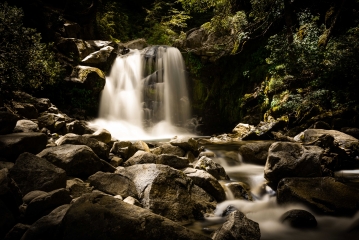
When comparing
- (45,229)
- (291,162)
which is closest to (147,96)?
(291,162)

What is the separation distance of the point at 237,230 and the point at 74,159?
3.34 meters

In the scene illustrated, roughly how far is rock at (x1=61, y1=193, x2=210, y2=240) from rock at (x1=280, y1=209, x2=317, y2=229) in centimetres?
214

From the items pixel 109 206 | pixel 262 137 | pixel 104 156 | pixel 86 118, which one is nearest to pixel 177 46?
pixel 86 118

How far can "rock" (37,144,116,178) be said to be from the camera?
183 inches

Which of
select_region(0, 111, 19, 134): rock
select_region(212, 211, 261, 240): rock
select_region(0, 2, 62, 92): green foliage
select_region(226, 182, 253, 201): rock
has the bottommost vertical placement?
select_region(226, 182, 253, 201): rock

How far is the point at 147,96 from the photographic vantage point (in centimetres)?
1609

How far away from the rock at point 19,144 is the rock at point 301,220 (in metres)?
5.10

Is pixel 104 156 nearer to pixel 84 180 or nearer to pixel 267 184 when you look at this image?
pixel 84 180

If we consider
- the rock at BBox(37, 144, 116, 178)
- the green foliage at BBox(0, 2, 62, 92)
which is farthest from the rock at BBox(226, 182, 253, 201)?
the green foliage at BBox(0, 2, 62, 92)

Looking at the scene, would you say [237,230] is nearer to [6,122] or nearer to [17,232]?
[17,232]

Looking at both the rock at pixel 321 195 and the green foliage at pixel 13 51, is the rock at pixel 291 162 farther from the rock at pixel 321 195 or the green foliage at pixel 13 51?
the green foliage at pixel 13 51

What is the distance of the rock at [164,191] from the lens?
4121 millimetres

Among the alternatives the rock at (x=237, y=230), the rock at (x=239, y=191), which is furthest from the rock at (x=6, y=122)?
the rock at (x=239, y=191)

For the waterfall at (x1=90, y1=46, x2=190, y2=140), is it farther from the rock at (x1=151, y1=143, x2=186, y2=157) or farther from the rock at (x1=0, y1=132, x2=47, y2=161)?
the rock at (x1=0, y1=132, x2=47, y2=161)
